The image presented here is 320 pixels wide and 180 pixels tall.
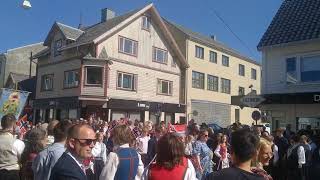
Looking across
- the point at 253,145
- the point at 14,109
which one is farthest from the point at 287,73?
the point at 253,145

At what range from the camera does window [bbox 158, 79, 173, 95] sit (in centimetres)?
3609

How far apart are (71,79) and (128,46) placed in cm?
512

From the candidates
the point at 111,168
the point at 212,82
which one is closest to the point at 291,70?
the point at 111,168

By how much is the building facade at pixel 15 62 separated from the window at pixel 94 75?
17.3 metres

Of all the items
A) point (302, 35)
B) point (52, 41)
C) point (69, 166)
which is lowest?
point (69, 166)

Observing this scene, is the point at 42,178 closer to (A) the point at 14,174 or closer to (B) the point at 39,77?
(A) the point at 14,174

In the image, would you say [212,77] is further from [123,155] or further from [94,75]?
[123,155]

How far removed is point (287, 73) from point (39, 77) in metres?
24.5

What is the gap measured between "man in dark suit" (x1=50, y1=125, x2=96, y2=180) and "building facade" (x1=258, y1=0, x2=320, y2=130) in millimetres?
14697

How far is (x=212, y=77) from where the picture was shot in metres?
43.0

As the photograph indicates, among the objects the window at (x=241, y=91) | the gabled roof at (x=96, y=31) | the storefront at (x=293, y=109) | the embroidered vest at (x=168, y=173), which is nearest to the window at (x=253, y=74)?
the window at (x=241, y=91)

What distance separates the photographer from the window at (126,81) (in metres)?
32.2

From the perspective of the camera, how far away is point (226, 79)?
45.4 metres

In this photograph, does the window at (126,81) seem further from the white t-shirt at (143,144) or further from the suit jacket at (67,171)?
the suit jacket at (67,171)
